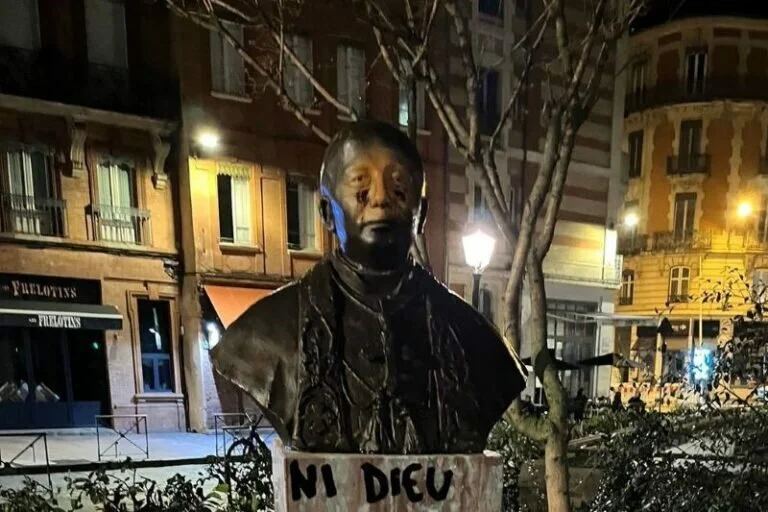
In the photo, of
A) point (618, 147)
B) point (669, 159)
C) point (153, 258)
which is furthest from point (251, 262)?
point (669, 159)

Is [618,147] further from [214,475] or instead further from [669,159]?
[214,475]

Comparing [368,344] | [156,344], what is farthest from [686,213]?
[368,344]

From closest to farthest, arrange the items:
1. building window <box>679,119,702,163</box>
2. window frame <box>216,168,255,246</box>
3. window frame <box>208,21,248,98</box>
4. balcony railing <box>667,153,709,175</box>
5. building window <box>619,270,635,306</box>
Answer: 1. window frame <box>208,21,248,98</box>
2. window frame <box>216,168,255,246</box>
3. balcony railing <box>667,153,709,175</box>
4. building window <box>679,119,702,163</box>
5. building window <box>619,270,635,306</box>

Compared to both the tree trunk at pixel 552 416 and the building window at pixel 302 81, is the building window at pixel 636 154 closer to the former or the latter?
the building window at pixel 302 81

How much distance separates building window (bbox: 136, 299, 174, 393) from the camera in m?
11.7

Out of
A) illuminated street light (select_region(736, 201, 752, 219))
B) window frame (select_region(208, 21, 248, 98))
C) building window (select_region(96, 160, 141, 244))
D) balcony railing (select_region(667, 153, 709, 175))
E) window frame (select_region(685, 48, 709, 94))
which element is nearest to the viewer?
building window (select_region(96, 160, 141, 244))

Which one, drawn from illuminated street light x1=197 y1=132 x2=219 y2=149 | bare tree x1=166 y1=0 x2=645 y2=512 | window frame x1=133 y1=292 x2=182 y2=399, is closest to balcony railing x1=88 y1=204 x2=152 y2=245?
window frame x1=133 y1=292 x2=182 y2=399

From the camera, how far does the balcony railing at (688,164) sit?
24.7 metres

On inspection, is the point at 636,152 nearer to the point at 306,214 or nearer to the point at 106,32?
the point at 306,214

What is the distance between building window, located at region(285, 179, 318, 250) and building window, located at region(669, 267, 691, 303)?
17.4m

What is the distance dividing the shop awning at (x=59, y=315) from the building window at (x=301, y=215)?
353cm

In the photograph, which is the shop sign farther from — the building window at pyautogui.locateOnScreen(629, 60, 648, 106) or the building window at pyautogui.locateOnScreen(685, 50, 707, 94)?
the building window at pyautogui.locateOnScreen(685, 50, 707, 94)

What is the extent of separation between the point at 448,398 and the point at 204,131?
35.3 ft

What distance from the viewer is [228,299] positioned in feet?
38.7
